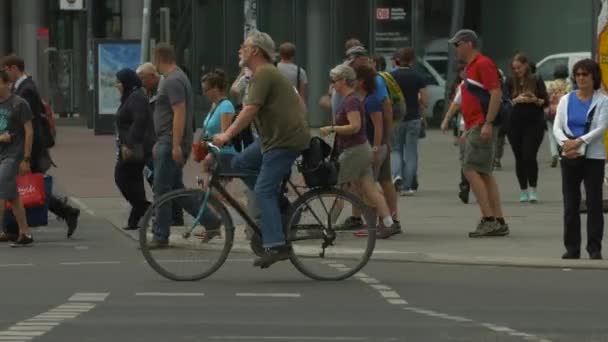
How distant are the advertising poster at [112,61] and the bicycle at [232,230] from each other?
2105cm

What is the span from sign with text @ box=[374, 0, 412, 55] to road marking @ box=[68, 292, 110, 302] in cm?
2547

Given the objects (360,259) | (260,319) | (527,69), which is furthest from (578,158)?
(527,69)

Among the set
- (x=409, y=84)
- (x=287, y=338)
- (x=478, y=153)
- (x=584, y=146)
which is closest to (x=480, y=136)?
(x=478, y=153)

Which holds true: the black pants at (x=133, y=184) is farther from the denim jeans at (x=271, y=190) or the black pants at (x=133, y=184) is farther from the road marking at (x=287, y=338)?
the road marking at (x=287, y=338)

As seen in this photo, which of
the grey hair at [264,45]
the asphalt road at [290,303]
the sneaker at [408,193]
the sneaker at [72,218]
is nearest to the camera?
the asphalt road at [290,303]

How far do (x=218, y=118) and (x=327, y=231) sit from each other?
287 cm

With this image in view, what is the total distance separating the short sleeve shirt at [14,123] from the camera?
14.8m

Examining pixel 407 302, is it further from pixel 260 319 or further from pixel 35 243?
pixel 35 243

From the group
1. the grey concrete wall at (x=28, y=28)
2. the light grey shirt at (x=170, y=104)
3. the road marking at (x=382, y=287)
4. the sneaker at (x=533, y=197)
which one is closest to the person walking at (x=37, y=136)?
the light grey shirt at (x=170, y=104)

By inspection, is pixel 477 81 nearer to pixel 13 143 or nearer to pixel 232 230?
pixel 232 230

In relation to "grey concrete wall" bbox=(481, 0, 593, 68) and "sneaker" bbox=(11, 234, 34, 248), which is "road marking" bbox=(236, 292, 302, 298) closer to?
"sneaker" bbox=(11, 234, 34, 248)

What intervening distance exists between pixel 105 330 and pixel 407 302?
241 cm

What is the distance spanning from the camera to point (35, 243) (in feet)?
50.5

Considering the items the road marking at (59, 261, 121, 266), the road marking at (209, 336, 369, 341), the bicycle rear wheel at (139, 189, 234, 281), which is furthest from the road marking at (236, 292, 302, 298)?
the road marking at (59, 261, 121, 266)
